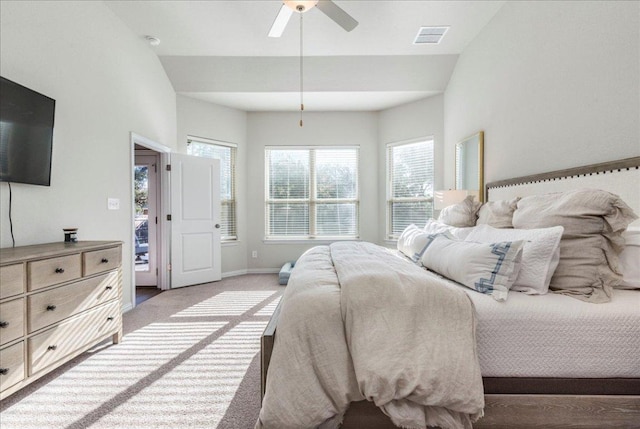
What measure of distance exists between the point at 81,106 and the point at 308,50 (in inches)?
102

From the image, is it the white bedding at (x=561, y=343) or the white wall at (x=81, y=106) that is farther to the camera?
the white wall at (x=81, y=106)

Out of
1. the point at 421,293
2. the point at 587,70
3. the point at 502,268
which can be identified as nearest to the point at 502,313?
the point at 502,268

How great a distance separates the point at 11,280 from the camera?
1.66 metres

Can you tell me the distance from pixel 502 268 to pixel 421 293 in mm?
506

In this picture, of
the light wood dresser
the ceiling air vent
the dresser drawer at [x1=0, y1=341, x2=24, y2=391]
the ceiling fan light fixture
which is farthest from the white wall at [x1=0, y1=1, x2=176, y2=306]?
the ceiling air vent

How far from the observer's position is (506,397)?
1269 mm

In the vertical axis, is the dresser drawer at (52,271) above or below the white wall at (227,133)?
below

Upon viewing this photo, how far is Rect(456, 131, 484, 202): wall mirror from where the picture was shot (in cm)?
339

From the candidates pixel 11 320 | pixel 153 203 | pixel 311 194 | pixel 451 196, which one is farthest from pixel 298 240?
pixel 11 320

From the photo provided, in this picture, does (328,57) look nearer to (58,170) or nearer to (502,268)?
(58,170)

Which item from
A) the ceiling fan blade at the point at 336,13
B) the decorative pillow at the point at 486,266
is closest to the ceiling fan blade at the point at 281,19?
the ceiling fan blade at the point at 336,13

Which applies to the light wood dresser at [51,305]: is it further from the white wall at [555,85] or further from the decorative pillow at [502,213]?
the white wall at [555,85]

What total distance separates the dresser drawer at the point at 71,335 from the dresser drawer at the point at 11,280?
322 millimetres

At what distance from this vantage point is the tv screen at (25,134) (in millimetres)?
1953
